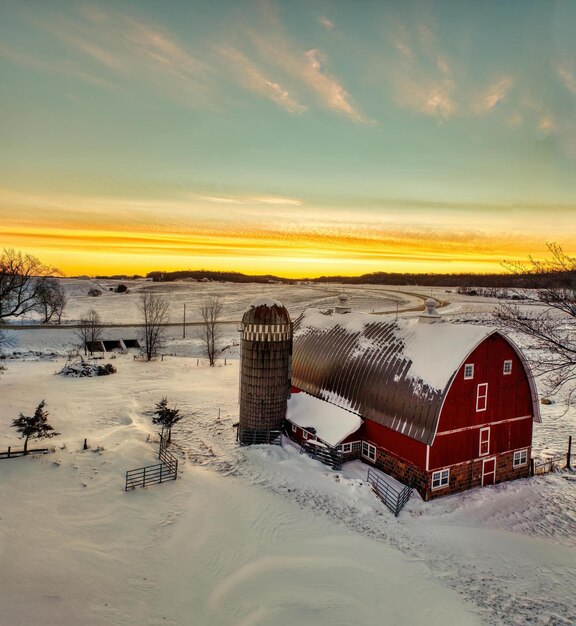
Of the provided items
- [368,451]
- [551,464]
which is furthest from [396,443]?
[551,464]

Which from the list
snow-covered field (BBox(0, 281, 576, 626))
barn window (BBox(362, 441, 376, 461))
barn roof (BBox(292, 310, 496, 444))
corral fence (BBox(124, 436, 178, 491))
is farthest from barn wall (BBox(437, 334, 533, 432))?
corral fence (BBox(124, 436, 178, 491))

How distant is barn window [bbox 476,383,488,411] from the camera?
1833cm

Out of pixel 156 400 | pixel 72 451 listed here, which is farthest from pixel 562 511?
pixel 156 400

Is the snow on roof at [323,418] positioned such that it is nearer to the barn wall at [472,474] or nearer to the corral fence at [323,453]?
the corral fence at [323,453]

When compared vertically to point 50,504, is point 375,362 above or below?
above

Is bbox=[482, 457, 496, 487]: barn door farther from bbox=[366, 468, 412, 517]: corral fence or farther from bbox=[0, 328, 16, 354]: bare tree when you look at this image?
bbox=[0, 328, 16, 354]: bare tree

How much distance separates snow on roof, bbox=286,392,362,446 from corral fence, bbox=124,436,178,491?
23.0 feet

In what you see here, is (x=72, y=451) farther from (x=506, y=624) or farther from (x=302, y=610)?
(x=506, y=624)

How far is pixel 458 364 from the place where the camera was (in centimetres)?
1731

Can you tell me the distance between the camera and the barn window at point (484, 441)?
61.3 feet

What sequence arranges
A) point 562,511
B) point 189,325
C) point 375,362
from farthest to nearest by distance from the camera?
point 189,325 < point 375,362 < point 562,511

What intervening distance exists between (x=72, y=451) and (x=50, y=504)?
4.84 meters

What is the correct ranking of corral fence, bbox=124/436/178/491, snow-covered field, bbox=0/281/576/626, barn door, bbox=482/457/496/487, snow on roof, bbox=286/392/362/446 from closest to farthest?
snow-covered field, bbox=0/281/576/626, corral fence, bbox=124/436/178/491, barn door, bbox=482/457/496/487, snow on roof, bbox=286/392/362/446

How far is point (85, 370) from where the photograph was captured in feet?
120
